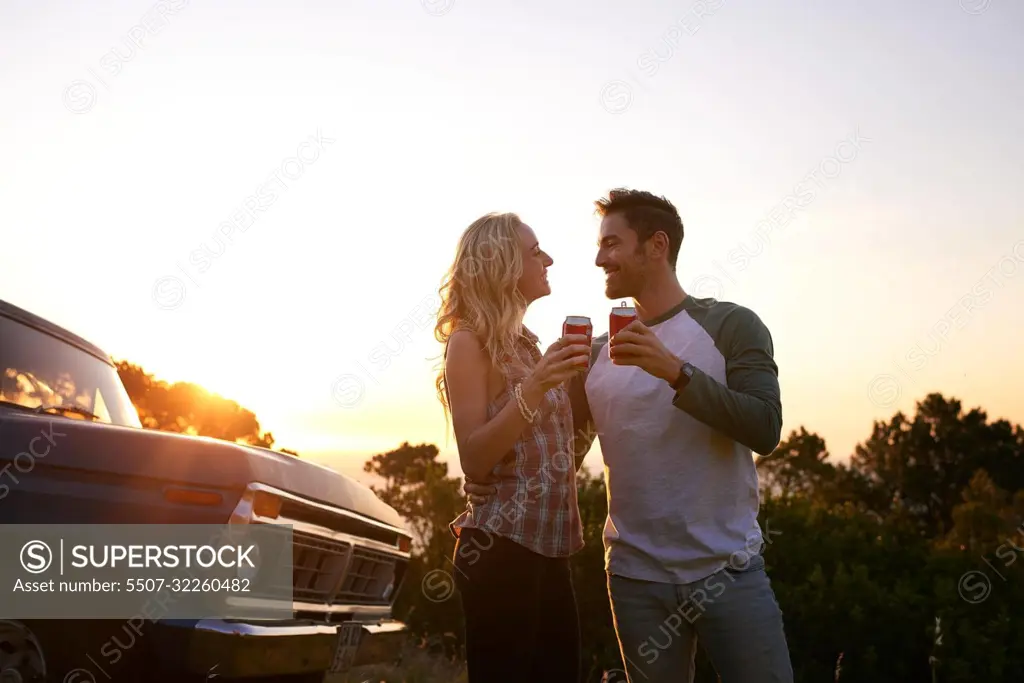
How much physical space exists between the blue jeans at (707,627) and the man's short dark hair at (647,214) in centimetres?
127

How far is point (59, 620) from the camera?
3605 millimetres

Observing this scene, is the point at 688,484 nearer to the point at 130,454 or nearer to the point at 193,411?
the point at 130,454

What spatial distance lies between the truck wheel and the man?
1.82 metres

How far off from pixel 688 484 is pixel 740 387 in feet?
1.26

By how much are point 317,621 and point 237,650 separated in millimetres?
701

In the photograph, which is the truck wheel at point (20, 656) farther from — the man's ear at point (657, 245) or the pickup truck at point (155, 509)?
the man's ear at point (657, 245)

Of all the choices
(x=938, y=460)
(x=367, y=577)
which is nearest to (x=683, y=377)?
(x=367, y=577)

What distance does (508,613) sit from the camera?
3.04 metres

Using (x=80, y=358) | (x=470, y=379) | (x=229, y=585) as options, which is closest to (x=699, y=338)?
(x=470, y=379)

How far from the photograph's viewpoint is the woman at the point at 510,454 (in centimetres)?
305

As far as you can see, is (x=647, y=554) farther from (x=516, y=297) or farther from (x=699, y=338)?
(x=516, y=297)

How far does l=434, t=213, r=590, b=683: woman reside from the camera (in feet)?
10.0

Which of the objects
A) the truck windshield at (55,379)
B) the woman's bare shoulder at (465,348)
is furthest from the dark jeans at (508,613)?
the truck windshield at (55,379)

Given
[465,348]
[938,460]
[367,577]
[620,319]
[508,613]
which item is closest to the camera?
[508,613]
